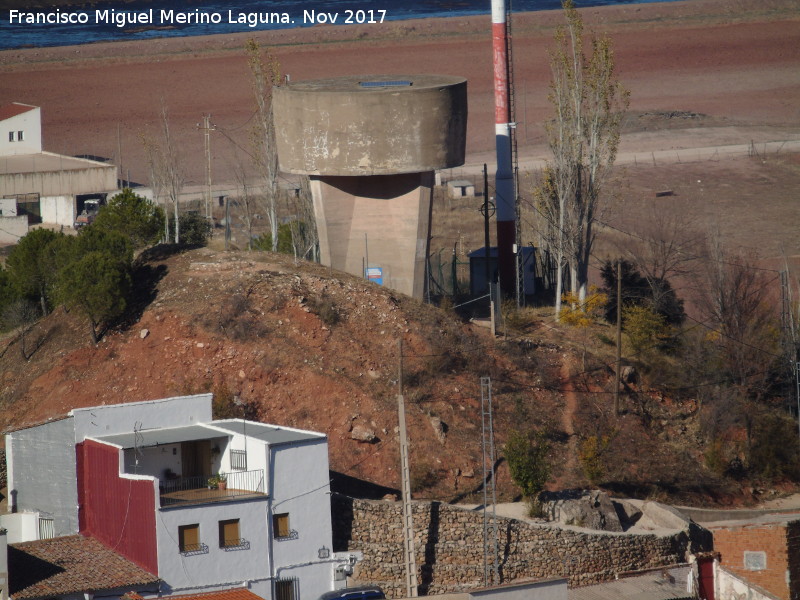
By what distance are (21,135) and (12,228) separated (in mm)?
13853

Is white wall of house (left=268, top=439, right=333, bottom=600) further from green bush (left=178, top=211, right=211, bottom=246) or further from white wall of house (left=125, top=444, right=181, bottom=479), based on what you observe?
green bush (left=178, top=211, right=211, bottom=246)

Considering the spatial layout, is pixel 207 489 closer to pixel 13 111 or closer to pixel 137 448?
pixel 137 448

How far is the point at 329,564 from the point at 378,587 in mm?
1202

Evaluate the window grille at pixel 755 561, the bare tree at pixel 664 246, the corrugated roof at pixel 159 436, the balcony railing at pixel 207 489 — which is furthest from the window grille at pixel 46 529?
the bare tree at pixel 664 246

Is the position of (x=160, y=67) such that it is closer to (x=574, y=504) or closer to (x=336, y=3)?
(x=336, y=3)

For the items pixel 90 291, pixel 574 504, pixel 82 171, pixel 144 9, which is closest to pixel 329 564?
pixel 574 504

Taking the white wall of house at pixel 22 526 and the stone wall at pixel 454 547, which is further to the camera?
the white wall of house at pixel 22 526

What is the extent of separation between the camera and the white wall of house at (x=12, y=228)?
64.9 m

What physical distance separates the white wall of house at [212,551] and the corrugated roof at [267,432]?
139cm

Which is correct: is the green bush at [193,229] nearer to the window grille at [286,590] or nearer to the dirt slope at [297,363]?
the dirt slope at [297,363]

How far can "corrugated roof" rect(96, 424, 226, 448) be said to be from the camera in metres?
30.7

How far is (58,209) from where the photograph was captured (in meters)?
68.1

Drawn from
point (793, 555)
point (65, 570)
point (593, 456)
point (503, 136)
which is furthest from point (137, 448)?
point (503, 136)

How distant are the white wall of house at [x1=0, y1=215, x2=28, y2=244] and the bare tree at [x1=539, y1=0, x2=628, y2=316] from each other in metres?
28.7
